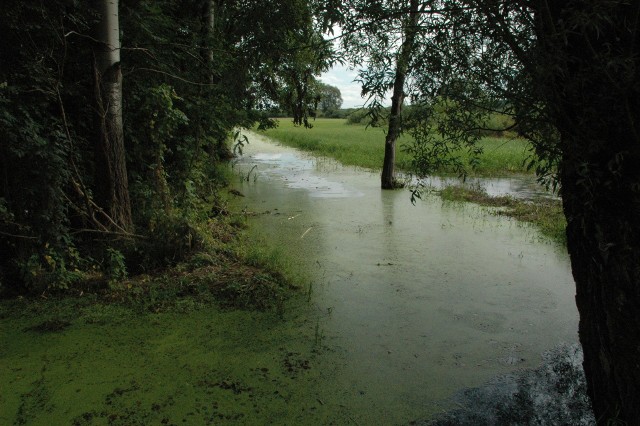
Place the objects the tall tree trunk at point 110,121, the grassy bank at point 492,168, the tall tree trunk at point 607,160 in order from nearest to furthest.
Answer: the tall tree trunk at point 607,160 < the tall tree trunk at point 110,121 < the grassy bank at point 492,168

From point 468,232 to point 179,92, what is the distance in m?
3.29

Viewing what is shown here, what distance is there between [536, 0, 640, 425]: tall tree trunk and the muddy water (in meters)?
0.82

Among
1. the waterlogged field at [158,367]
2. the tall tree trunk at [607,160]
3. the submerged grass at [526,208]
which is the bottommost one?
the waterlogged field at [158,367]

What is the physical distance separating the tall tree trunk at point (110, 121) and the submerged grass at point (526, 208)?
4041 mm

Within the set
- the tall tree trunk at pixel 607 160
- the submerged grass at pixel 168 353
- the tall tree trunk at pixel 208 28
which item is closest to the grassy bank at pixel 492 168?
the tall tree trunk at pixel 607 160

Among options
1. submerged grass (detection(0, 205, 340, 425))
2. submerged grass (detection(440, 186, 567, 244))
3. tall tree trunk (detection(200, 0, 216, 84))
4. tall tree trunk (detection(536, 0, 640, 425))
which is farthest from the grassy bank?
tall tree trunk (detection(200, 0, 216, 84))

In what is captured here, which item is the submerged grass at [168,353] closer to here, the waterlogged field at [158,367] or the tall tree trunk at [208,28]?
the waterlogged field at [158,367]

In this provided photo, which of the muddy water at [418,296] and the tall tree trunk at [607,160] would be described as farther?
the muddy water at [418,296]

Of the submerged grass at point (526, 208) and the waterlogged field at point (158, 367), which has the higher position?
the submerged grass at point (526, 208)

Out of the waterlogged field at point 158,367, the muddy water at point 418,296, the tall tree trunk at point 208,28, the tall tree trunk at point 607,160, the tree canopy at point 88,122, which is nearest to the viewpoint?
the tall tree trunk at point 607,160

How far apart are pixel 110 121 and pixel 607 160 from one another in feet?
9.85

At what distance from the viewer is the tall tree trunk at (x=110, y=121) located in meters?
3.17

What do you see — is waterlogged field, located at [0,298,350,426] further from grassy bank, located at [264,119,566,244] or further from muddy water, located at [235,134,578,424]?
→ grassy bank, located at [264,119,566,244]

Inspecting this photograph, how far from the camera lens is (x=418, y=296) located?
10.9 ft
